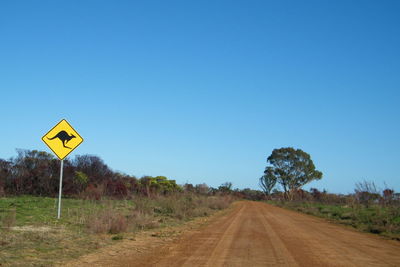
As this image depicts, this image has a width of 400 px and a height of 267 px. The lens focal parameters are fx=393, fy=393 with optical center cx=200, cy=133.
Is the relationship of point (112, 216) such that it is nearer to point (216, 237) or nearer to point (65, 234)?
point (65, 234)

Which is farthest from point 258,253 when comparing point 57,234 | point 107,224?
point 57,234

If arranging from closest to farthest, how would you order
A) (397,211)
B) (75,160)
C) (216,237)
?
1. (216,237)
2. (397,211)
3. (75,160)

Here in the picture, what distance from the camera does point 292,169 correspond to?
8206 cm

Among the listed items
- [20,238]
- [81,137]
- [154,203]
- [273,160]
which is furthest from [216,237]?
[273,160]

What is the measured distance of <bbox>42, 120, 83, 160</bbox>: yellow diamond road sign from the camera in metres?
16.4

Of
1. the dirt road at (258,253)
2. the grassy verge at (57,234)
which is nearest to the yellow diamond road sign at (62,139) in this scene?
the grassy verge at (57,234)

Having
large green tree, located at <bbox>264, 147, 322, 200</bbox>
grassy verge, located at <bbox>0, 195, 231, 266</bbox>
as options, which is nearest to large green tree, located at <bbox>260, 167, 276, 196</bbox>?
large green tree, located at <bbox>264, 147, 322, 200</bbox>

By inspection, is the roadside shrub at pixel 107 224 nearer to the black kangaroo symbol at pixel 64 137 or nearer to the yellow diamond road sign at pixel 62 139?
the yellow diamond road sign at pixel 62 139

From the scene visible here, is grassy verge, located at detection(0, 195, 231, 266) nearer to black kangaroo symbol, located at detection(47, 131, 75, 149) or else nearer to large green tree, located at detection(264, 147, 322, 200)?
black kangaroo symbol, located at detection(47, 131, 75, 149)

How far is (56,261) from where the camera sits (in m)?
8.28

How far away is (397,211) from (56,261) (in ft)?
60.3

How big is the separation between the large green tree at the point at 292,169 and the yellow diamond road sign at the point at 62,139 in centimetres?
6853

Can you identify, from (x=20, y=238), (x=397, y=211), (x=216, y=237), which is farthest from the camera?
(x=397, y=211)

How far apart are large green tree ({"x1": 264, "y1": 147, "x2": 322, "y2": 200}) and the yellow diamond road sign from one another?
2698 inches
